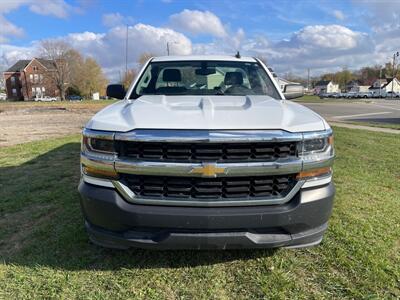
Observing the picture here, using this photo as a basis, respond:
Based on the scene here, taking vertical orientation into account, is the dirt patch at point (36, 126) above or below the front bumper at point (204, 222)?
below

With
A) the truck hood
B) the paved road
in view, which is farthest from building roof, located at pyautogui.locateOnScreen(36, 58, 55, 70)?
the truck hood

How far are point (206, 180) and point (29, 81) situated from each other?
10121 centimetres

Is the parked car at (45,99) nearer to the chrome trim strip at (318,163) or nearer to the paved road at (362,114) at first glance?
the paved road at (362,114)

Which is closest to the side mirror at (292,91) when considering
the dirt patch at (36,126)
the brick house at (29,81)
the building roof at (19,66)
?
the dirt patch at (36,126)

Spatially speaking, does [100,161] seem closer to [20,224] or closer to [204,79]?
[20,224]

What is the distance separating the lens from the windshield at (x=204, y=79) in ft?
12.8

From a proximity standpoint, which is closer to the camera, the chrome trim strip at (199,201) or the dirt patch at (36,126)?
the chrome trim strip at (199,201)

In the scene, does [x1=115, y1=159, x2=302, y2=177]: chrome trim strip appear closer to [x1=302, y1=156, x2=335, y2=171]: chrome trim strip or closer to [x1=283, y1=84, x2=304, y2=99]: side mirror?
[x1=302, y1=156, x2=335, y2=171]: chrome trim strip

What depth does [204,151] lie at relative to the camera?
2348mm

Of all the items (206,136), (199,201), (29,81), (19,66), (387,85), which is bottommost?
(387,85)

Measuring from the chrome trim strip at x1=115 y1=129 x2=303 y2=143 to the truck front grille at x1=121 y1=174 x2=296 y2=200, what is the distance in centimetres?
27

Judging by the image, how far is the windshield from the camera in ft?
12.8

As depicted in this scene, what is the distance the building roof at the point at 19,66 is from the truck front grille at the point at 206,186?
10328cm

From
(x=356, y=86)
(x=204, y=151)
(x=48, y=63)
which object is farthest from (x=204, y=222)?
(x=356, y=86)
